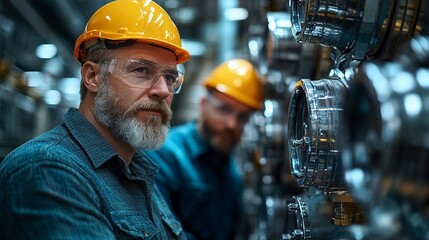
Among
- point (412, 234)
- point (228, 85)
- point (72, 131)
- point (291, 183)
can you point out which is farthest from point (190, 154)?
point (412, 234)

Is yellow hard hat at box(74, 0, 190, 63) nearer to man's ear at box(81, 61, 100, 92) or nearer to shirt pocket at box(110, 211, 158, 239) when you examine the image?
man's ear at box(81, 61, 100, 92)

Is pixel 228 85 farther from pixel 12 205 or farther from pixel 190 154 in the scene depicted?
pixel 12 205

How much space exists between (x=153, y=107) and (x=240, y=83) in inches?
65.4

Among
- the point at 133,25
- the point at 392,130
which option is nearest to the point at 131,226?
the point at 133,25

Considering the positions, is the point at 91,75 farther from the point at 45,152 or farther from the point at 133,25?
the point at 45,152

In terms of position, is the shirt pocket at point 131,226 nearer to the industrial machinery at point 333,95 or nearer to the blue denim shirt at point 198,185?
the industrial machinery at point 333,95

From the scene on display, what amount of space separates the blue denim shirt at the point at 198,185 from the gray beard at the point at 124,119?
1437 mm

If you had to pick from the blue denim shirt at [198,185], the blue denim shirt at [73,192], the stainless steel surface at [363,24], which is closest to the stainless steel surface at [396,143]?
the stainless steel surface at [363,24]

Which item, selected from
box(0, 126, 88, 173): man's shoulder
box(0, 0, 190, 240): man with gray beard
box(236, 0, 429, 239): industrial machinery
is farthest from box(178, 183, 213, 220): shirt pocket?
box(0, 126, 88, 173): man's shoulder

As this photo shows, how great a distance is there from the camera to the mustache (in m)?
1.86

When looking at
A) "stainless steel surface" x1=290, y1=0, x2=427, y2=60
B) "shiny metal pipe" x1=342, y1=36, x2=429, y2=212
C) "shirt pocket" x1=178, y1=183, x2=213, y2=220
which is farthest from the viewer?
"shirt pocket" x1=178, y1=183, x2=213, y2=220

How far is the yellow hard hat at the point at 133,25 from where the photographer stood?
1.86 metres

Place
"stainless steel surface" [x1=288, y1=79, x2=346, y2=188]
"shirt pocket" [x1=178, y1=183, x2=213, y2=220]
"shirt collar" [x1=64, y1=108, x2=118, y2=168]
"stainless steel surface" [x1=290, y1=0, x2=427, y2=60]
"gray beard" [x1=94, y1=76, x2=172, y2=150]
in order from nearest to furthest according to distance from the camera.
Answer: "stainless steel surface" [x1=290, y1=0, x2=427, y2=60] < "stainless steel surface" [x1=288, y1=79, x2=346, y2=188] < "shirt collar" [x1=64, y1=108, x2=118, y2=168] < "gray beard" [x1=94, y1=76, x2=172, y2=150] < "shirt pocket" [x1=178, y1=183, x2=213, y2=220]

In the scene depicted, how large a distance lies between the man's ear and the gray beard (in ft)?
0.12
